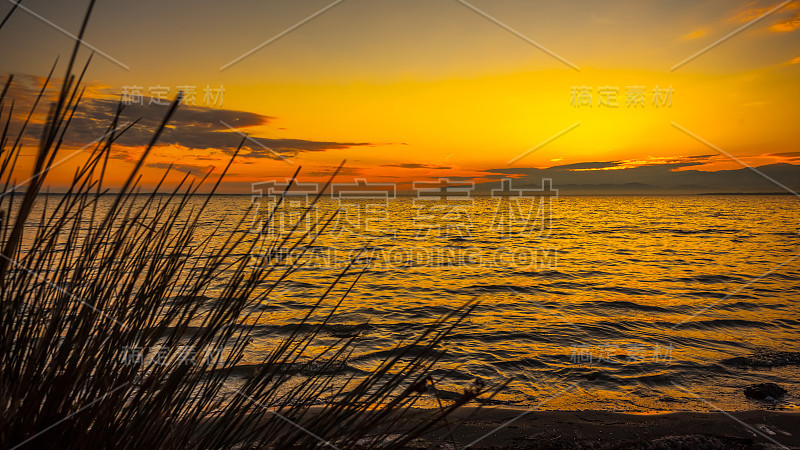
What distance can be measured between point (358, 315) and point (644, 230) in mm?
28371

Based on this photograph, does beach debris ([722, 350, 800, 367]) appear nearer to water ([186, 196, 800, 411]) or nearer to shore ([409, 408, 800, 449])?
water ([186, 196, 800, 411])

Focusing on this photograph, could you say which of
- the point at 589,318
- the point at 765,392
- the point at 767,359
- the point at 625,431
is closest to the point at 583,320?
the point at 589,318

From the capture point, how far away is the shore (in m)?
4.23

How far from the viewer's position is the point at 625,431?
184 inches

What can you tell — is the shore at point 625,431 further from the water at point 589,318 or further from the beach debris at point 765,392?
the beach debris at point 765,392

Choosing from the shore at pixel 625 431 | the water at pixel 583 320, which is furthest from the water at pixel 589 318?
the shore at pixel 625 431

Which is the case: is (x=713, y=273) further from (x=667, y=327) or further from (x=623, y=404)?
(x=623, y=404)

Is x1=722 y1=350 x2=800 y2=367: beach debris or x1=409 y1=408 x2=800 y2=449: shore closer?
x1=409 y1=408 x2=800 y2=449: shore

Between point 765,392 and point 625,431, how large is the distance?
2.45 meters

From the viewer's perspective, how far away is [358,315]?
30.7 feet

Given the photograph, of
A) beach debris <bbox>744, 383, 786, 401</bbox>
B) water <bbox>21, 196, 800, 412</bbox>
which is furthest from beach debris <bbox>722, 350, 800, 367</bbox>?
beach debris <bbox>744, 383, 786, 401</bbox>

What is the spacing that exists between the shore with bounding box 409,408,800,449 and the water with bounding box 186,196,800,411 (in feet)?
1.23

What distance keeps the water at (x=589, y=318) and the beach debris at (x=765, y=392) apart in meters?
0.12

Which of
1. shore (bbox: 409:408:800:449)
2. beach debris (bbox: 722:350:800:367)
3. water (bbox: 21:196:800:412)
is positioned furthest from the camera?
beach debris (bbox: 722:350:800:367)
